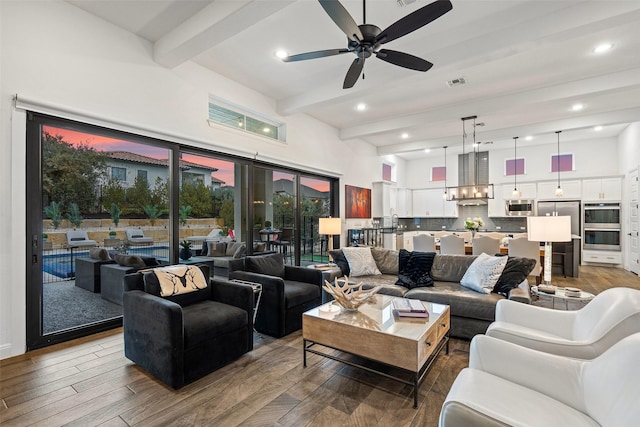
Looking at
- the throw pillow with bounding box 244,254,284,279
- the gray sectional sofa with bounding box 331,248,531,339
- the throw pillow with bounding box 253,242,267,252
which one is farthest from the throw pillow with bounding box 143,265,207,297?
the throw pillow with bounding box 253,242,267,252

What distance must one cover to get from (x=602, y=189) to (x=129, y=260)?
1053cm

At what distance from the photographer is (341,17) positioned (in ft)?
7.25

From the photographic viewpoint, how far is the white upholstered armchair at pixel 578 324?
157 cm

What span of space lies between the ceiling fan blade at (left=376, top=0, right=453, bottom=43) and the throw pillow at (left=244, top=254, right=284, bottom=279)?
2766mm

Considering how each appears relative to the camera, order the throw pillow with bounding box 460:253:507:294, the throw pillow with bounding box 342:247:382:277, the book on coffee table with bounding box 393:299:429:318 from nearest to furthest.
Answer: the book on coffee table with bounding box 393:299:429:318
the throw pillow with bounding box 460:253:507:294
the throw pillow with bounding box 342:247:382:277

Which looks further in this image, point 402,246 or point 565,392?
point 402,246

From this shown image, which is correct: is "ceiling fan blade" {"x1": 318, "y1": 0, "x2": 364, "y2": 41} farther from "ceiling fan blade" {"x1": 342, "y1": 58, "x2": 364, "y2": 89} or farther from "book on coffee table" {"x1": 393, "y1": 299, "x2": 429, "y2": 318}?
"book on coffee table" {"x1": 393, "y1": 299, "x2": 429, "y2": 318}

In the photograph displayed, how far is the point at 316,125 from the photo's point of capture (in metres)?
6.46

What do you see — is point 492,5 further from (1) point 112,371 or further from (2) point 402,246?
(2) point 402,246

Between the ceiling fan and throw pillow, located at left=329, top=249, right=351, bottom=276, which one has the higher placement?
the ceiling fan

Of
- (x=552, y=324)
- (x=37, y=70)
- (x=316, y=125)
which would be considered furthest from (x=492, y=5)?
(x=37, y=70)

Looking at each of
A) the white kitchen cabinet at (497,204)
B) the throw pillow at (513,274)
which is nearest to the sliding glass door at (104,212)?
the throw pillow at (513,274)

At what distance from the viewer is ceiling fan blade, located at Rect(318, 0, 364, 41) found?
6.75ft

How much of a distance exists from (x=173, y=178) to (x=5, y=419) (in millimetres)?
2743
